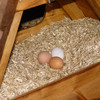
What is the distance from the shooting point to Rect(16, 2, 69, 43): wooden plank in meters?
2.68

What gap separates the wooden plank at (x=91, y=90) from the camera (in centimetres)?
203

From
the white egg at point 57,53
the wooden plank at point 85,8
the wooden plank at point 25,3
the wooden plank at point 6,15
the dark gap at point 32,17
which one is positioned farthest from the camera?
the dark gap at point 32,17

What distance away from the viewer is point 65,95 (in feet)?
6.52

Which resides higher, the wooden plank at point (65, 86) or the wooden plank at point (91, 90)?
the wooden plank at point (65, 86)

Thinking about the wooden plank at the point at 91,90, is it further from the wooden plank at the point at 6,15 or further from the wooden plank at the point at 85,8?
the wooden plank at the point at 85,8

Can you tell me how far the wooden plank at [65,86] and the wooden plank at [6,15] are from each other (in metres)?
0.37

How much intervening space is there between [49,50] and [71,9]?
1.70 feet

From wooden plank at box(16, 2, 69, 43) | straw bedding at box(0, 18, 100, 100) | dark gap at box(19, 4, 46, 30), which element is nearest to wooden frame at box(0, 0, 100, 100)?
straw bedding at box(0, 18, 100, 100)

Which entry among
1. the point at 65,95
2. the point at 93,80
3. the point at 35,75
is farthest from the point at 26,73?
the point at 93,80

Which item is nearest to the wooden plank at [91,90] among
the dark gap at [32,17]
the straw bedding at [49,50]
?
the straw bedding at [49,50]

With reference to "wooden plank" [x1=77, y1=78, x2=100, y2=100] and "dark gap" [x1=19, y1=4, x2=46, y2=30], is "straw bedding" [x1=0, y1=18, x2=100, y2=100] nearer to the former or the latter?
"wooden plank" [x1=77, y1=78, x2=100, y2=100]

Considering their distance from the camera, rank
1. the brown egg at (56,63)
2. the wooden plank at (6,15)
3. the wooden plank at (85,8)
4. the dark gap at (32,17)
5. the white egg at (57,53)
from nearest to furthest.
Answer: the wooden plank at (6,15)
the brown egg at (56,63)
the white egg at (57,53)
the wooden plank at (85,8)
the dark gap at (32,17)

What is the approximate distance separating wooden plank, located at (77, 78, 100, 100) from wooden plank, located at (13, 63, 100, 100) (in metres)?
0.03

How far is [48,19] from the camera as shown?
2.76 metres
